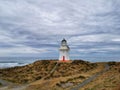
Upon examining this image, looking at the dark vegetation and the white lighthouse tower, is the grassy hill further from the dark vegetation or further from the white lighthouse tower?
the white lighthouse tower

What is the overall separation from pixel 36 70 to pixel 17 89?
17607 mm

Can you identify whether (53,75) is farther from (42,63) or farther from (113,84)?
(113,84)

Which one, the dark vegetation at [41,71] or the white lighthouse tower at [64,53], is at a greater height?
the white lighthouse tower at [64,53]

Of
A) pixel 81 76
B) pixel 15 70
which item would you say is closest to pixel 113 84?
pixel 81 76

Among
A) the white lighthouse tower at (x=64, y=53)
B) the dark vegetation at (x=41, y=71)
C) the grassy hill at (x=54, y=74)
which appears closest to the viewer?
the grassy hill at (x=54, y=74)

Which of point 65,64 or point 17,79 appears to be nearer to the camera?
point 17,79

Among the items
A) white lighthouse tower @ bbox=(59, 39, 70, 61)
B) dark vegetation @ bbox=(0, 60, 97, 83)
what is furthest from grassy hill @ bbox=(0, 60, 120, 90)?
white lighthouse tower @ bbox=(59, 39, 70, 61)

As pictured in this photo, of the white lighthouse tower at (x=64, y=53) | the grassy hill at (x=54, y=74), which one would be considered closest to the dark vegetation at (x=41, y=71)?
the grassy hill at (x=54, y=74)

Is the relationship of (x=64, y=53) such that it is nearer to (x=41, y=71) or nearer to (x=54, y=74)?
(x=41, y=71)

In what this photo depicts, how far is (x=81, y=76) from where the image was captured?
138 ft

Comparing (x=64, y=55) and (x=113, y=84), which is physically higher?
(x=64, y=55)

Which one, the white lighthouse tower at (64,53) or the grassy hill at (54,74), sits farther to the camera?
the white lighthouse tower at (64,53)

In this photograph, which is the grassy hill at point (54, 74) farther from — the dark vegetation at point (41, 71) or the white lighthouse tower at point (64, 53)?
the white lighthouse tower at point (64, 53)

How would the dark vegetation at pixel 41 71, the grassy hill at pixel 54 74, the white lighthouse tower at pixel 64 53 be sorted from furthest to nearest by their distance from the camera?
the white lighthouse tower at pixel 64 53 < the dark vegetation at pixel 41 71 < the grassy hill at pixel 54 74
